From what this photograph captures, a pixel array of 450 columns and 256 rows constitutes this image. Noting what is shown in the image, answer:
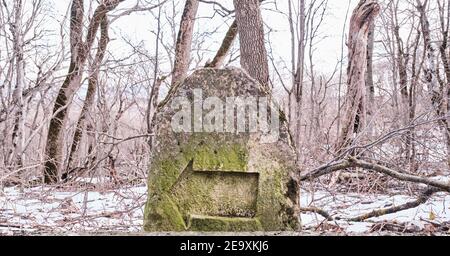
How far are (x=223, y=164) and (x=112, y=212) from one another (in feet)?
8.26

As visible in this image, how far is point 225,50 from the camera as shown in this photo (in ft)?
38.7

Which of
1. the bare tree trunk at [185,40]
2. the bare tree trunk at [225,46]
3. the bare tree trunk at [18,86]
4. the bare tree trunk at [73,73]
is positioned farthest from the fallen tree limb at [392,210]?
the bare tree trunk at [225,46]

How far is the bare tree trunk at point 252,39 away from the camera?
25.8 ft

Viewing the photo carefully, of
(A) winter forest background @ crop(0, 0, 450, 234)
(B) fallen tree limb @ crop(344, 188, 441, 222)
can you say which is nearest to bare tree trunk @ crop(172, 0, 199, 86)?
(A) winter forest background @ crop(0, 0, 450, 234)

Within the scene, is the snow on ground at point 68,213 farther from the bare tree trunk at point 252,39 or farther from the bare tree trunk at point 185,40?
the bare tree trunk at point 185,40

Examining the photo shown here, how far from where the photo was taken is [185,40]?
35.9 ft

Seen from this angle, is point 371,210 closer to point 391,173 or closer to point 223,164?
point 391,173

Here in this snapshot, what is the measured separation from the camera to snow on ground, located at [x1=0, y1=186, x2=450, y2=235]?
5.23 metres

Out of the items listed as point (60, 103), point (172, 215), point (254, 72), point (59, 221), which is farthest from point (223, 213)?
point (60, 103)

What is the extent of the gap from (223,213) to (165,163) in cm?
60

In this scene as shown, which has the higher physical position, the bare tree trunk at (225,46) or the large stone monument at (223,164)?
the bare tree trunk at (225,46)

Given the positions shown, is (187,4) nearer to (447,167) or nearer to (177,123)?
(447,167)

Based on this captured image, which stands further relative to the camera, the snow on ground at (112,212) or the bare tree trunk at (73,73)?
the bare tree trunk at (73,73)

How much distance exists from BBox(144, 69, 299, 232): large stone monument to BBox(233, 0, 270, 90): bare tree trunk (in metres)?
3.89
